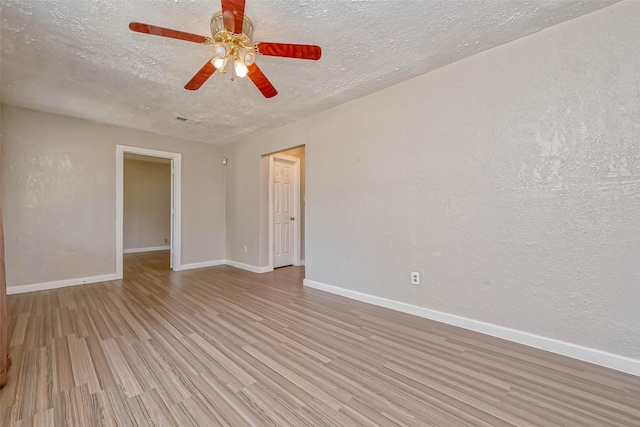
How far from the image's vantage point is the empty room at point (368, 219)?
64.1 inches

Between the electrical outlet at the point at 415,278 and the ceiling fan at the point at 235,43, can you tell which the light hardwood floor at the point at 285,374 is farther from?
the ceiling fan at the point at 235,43

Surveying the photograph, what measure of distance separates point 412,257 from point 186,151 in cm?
447

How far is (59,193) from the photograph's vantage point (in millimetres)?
3859

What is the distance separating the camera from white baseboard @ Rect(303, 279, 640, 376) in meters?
1.84

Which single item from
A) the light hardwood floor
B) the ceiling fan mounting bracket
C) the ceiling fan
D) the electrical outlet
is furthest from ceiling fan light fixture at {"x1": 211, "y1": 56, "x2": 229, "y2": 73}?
the electrical outlet

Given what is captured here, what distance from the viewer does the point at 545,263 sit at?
210 centimetres

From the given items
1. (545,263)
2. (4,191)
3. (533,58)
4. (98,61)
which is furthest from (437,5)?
(4,191)

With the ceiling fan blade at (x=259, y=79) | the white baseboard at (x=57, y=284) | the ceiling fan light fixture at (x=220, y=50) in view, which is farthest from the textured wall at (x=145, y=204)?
the ceiling fan light fixture at (x=220, y=50)

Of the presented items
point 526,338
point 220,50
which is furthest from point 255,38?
point 526,338

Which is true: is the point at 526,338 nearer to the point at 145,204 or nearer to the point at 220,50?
the point at 220,50

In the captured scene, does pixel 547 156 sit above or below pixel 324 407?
above

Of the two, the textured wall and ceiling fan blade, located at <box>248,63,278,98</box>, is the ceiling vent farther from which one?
the textured wall

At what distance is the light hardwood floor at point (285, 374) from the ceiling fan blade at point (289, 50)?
2103 mm

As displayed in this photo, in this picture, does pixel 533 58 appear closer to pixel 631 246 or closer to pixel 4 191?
pixel 631 246
